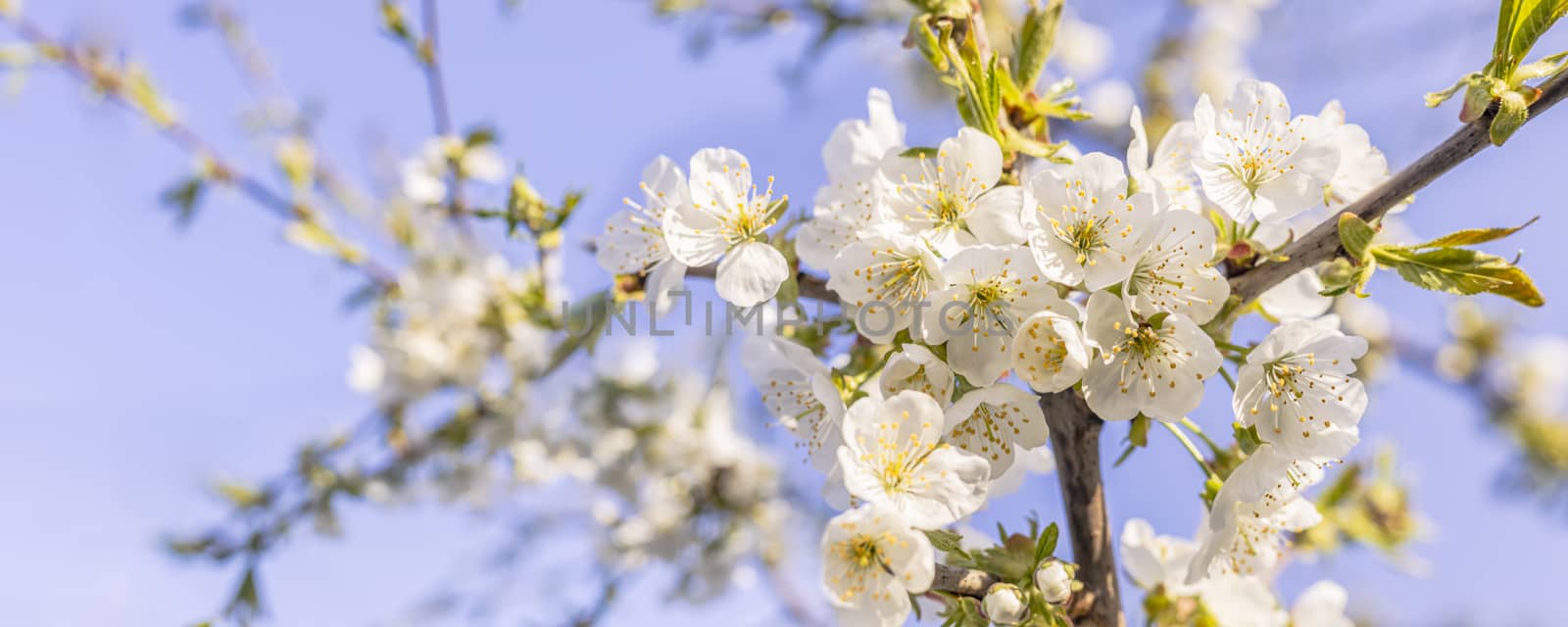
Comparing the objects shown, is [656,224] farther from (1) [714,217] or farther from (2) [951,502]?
(2) [951,502]

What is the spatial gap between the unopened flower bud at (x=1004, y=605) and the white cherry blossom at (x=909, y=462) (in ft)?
0.26

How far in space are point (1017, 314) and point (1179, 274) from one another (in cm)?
17

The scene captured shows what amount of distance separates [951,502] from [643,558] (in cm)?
177

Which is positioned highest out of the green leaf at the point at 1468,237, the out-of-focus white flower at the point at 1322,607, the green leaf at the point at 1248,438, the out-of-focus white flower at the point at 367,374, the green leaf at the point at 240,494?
the out-of-focus white flower at the point at 367,374

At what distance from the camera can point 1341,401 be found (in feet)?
3.02

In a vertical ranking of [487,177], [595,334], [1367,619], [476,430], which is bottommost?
[1367,619]

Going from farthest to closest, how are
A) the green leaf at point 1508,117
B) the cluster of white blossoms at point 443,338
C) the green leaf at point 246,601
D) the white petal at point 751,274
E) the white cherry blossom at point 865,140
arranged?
1. the cluster of white blossoms at point 443,338
2. the green leaf at point 246,601
3. the white cherry blossom at point 865,140
4. the white petal at point 751,274
5. the green leaf at point 1508,117

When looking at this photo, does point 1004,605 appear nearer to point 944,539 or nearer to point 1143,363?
point 944,539

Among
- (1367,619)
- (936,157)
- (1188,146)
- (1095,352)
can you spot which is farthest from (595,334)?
(1367,619)

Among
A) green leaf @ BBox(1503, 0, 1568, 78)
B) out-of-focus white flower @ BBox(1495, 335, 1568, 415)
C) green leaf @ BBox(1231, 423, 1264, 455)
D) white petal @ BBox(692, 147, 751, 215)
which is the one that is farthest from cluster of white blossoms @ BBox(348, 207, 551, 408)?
out-of-focus white flower @ BBox(1495, 335, 1568, 415)

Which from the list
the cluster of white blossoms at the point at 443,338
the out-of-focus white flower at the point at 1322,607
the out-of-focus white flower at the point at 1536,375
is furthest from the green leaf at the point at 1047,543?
the out-of-focus white flower at the point at 1536,375

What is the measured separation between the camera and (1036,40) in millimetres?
1100

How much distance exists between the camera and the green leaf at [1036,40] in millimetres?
1093

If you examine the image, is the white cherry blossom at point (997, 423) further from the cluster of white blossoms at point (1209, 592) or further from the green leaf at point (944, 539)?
the cluster of white blossoms at point (1209, 592)
